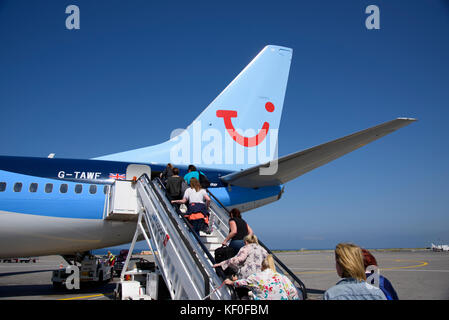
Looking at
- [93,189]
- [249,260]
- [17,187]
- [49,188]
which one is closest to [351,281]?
[249,260]

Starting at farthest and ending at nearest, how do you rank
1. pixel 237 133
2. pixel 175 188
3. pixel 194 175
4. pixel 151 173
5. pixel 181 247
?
pixel 237 133, pixel 151 173, pixel 194 175, pixel 175 188, pixel 181 247

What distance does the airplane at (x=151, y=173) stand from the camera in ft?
36.5

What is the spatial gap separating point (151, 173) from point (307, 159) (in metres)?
5.98

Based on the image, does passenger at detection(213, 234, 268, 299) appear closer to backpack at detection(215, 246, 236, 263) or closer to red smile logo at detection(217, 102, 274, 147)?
backpack at detection(215, 246, 236, 263)

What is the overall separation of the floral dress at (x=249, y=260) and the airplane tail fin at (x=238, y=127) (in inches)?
330

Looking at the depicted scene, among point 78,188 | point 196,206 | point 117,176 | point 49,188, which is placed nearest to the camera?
point 196,206

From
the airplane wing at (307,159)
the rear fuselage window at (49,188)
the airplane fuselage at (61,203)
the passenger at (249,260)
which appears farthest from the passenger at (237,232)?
the rear fuselage window at (49,188)

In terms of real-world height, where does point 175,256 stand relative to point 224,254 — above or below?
below

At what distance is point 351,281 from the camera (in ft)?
9.27

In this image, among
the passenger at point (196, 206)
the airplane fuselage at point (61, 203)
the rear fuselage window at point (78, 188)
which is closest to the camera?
the passenger at point (196, 206)

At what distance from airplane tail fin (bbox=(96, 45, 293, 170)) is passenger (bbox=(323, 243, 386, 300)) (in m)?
11.2

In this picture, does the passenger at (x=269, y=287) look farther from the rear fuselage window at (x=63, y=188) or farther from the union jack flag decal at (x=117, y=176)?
the rear fuselage window at (x=63, y=188)

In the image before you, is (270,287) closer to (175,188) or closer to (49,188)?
(175,188)
